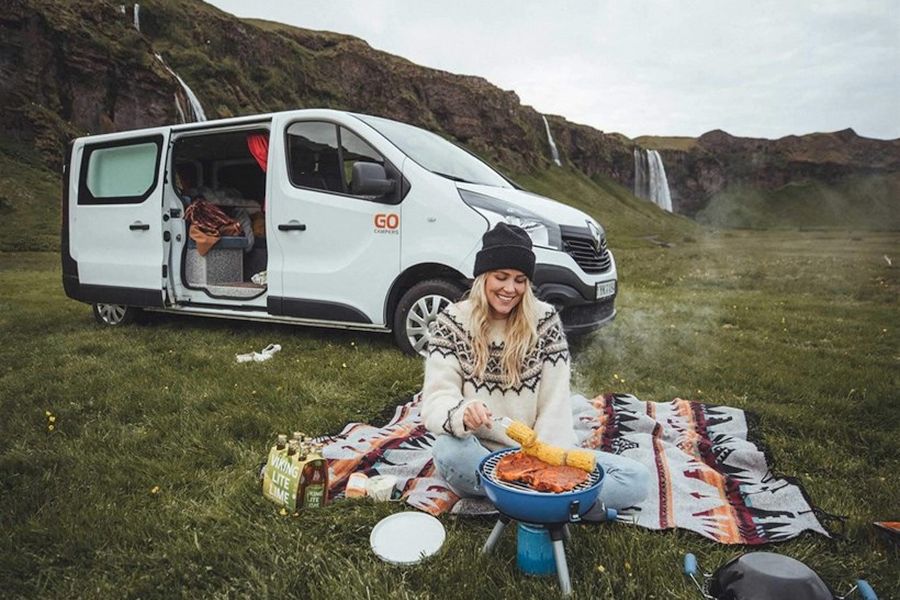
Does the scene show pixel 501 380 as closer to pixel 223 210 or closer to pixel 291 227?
pixel 291 227

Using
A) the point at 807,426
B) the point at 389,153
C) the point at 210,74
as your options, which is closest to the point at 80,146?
the point at 389,153

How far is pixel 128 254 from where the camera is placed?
22.2 feet

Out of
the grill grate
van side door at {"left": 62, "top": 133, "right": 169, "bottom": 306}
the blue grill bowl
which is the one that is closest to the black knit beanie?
the grill grate

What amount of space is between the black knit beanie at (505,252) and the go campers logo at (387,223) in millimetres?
2602

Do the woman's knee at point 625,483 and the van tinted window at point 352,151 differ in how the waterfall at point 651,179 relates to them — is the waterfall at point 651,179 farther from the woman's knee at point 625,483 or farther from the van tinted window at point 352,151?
the woman's knee at point 625,483

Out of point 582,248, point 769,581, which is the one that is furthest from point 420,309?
point 769,581

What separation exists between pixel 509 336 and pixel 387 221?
2.84 meters

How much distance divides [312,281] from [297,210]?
28.0 inches

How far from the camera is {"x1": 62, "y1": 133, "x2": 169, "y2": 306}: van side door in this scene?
658 cm

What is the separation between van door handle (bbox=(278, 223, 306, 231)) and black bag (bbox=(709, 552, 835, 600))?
4.70 metres

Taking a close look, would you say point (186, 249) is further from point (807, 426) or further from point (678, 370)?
point (807, 426)

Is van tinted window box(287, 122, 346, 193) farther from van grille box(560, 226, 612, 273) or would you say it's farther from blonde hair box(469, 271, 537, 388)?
blonde hair box(469, 271, 537, 388)

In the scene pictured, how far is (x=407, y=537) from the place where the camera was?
247cm

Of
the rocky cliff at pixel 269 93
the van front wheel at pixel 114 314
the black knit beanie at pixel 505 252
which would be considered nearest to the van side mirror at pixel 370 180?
the black knit beanie at pixel 505 252
